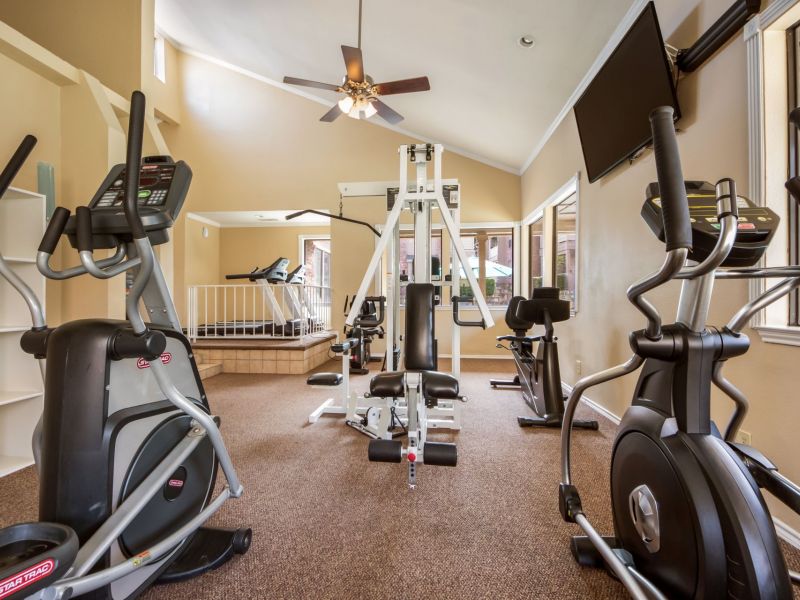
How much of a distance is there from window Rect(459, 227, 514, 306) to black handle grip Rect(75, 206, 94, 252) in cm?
512

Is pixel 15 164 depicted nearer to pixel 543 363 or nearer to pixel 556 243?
pixel 543 363

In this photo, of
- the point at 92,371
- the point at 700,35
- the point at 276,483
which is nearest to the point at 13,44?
the point at 92,371

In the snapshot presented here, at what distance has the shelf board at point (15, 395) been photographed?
1897 mm

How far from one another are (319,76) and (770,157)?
499 centimetres

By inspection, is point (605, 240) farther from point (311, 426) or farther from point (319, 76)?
point (319, 76)

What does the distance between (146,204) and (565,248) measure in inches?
160

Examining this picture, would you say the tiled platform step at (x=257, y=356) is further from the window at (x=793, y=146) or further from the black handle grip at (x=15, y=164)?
the window at (x=793, y=146)

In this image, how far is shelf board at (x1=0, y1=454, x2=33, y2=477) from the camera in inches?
75.0

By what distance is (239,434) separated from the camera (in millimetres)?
2459

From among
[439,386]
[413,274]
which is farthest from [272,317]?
[439,386]

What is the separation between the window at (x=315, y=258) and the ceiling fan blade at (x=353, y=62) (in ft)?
14.7

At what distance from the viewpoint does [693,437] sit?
852 mm

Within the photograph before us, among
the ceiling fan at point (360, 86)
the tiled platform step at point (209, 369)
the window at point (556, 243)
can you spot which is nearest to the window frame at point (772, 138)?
the window at point (556, 243)

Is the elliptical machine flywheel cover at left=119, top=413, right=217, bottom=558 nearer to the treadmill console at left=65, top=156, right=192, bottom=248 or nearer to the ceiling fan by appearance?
the treadmill console at left=65, top=156, right=192, bottom=248
